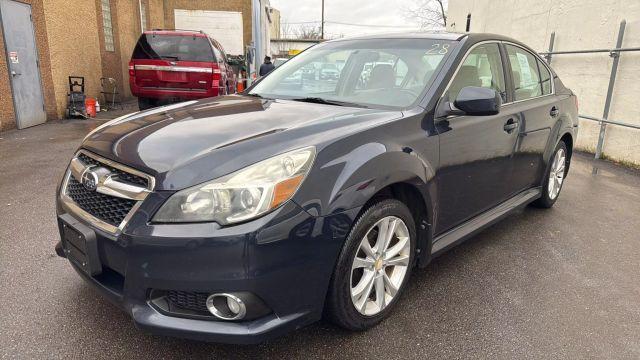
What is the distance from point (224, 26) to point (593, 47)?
16214 mm

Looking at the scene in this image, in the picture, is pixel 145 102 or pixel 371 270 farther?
pixel 145 102

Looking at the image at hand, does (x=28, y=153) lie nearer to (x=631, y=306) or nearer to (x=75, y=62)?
(x=75, y=62)

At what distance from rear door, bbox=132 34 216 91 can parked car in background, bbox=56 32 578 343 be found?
610 cm

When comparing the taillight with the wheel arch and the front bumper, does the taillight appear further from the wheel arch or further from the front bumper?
the front bumper

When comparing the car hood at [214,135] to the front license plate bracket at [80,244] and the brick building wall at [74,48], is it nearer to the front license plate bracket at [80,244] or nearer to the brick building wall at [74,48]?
the front license plate bracket at [80,244]

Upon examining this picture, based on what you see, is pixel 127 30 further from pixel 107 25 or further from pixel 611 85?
pixel 611 85

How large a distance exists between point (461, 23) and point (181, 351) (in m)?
14.8

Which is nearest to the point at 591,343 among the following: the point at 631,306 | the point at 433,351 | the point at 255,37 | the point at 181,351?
the point at 631,306

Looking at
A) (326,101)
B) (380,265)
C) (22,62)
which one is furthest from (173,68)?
(380,265)

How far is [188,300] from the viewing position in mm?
1973

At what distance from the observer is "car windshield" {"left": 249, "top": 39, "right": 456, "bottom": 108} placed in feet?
9.86

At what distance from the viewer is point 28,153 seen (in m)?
6.73

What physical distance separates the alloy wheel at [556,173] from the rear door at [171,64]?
6.56 meters

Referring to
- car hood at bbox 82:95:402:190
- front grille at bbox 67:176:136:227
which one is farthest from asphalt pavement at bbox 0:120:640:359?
car hood at bbox 82:95:402:190
